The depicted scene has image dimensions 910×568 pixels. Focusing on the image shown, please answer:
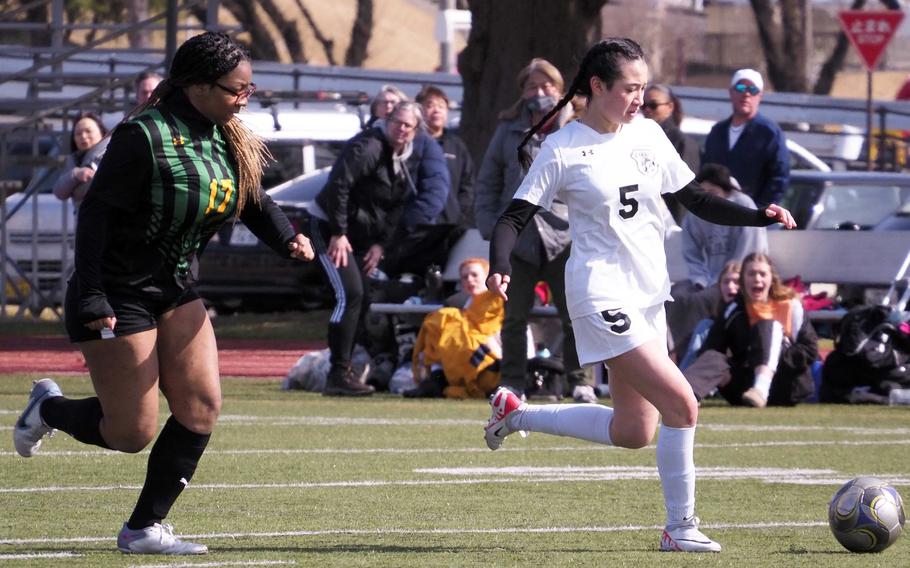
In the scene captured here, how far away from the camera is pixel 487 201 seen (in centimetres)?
1248

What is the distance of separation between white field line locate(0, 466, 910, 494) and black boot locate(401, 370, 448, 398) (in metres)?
3.95

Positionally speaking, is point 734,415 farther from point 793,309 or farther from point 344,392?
point 344,392

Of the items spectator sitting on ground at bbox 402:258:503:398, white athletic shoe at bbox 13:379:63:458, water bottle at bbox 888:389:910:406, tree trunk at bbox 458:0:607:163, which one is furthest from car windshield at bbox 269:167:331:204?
white athletic shoe at bbox 13:379:63:458

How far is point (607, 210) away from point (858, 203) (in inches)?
Result: 506

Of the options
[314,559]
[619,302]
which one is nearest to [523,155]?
[619,302]

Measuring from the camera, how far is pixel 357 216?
13.3 m

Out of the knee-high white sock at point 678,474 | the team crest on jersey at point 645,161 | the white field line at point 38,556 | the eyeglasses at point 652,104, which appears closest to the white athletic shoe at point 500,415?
the knee-high white sock at point 678,474

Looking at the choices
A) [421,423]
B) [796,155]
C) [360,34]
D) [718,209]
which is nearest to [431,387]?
[421,423]

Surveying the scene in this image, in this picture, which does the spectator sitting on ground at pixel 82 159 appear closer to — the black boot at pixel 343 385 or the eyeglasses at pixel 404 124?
the eyeglasses at pixel 404 124

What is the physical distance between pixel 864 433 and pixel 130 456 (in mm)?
4452

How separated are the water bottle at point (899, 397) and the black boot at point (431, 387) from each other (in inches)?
124

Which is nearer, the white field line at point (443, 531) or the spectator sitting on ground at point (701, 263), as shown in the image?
the white field line at point (443, 531)

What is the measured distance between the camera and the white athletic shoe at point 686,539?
6.47m

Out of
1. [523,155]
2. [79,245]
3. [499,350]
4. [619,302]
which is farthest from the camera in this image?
[499,350]
